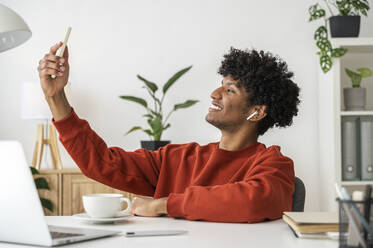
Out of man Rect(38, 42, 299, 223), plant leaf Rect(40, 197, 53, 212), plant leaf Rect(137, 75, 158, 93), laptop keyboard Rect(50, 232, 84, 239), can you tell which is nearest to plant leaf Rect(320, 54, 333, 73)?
plant leaf Rect(137, 75, 158, 93)

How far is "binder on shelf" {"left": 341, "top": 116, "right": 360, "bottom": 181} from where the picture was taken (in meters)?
2.97

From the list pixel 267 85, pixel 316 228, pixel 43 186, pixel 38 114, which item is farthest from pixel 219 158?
pixel 38 114

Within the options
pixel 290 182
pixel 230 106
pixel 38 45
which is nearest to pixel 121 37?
pixel 38 45

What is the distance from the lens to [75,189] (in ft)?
10.3

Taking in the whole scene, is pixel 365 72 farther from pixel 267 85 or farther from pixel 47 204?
pixel 47 204

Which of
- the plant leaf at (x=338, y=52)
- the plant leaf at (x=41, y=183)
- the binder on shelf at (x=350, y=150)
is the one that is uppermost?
the plant leaf at (x=338, y=52)

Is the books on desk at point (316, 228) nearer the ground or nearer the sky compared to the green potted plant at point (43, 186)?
nearer the sky

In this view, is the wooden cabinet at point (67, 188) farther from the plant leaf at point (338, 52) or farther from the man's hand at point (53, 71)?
the man's hand at point (53, 71)

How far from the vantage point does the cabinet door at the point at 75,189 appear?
314cm

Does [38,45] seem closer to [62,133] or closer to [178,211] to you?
[62,133]

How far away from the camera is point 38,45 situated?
3.60m

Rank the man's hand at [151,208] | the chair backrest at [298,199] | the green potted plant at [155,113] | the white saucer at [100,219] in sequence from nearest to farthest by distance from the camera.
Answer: the white saucer at [100,219], the man's hand at [151,208], the chair backrest at [298,199], the green potted plant at [155,113]

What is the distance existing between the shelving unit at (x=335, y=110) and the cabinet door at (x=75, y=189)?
1.32 m

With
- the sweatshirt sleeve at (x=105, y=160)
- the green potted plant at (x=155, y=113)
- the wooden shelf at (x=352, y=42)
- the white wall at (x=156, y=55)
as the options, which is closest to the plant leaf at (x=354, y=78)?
the wooden shelf at (x=352, y=42)
